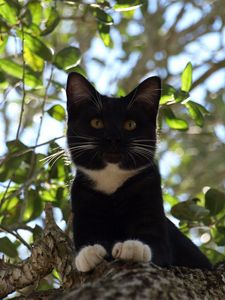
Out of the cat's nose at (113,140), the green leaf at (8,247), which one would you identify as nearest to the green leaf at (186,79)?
the cat's nose at (113,140)

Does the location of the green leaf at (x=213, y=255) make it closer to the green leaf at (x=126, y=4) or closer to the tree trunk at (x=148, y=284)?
the tree trunk at (x=148, y=284)

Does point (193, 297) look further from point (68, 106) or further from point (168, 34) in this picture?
point (168, 34)

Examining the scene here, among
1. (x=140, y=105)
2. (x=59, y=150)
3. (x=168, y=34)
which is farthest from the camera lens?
(x=168, y=34)

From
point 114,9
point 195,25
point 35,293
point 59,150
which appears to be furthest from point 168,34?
point 35,293

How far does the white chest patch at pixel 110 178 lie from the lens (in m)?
2.92

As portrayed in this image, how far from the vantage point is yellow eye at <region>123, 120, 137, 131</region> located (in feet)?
9.73

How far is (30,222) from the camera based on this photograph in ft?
11.8

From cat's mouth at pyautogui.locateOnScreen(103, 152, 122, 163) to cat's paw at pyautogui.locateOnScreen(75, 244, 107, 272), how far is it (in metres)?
0.51

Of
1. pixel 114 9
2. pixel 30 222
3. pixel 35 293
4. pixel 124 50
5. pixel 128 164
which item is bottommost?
pixel 35 293

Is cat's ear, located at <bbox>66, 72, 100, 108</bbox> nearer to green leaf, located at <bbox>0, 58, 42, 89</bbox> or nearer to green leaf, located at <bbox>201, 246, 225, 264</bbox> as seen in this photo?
green leaf, located at <bbox>0, 58, 42, 89</bbox>

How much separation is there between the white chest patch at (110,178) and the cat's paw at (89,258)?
1.62 feet

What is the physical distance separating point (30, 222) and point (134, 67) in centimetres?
335

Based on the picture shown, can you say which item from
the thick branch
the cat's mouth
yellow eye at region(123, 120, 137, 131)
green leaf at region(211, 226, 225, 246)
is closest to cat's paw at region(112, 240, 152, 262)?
the thick branch

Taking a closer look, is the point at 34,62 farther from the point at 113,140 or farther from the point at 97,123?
the point at 113,140
